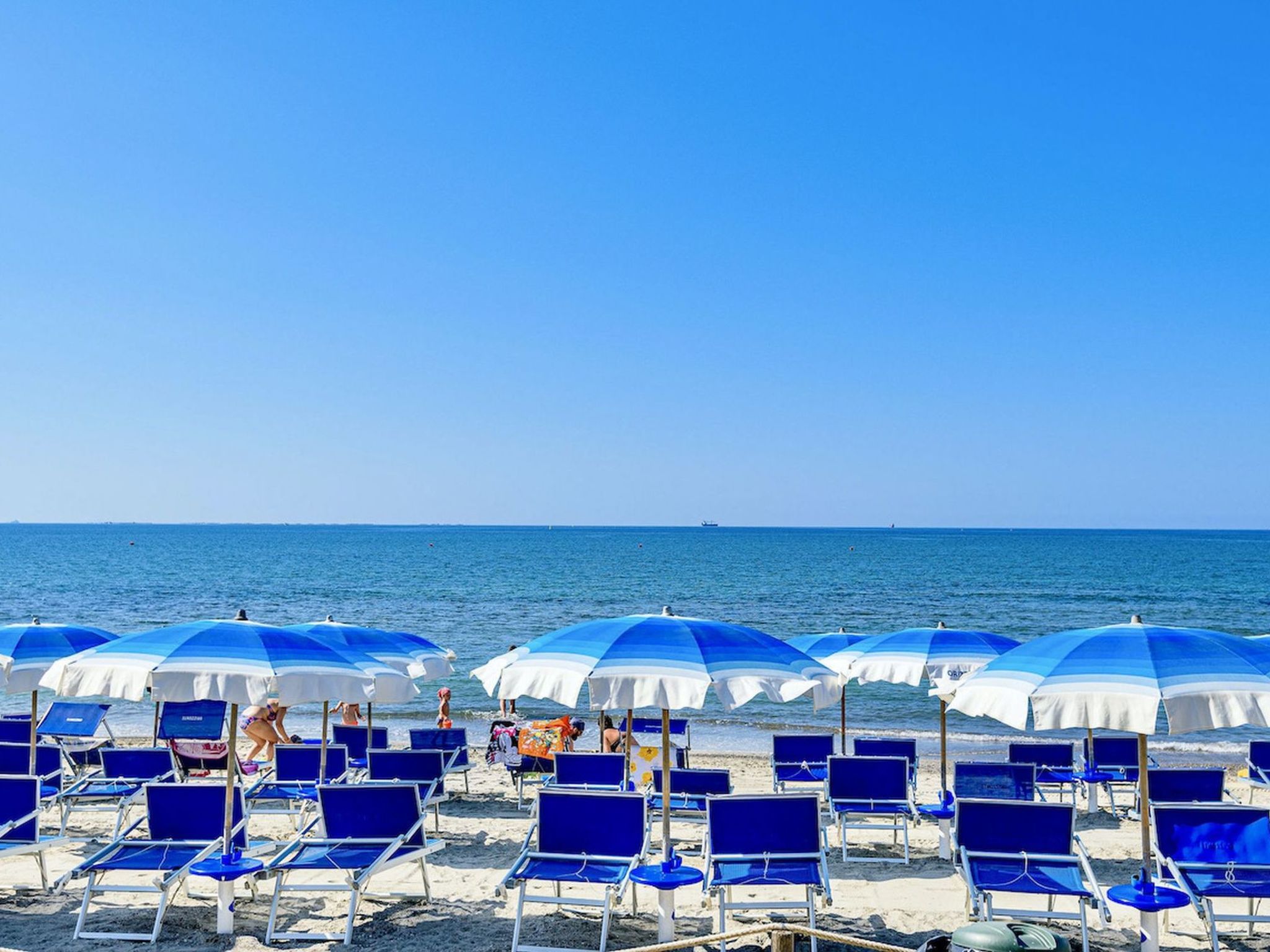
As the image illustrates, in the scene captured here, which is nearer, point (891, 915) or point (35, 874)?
point (891, 915)

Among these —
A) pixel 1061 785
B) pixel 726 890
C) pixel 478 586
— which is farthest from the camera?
pixel 478 586

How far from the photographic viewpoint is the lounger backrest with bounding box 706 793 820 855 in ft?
22.3

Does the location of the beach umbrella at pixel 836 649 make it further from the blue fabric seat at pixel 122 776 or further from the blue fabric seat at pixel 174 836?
the blue fabric seat at pixel 122 776

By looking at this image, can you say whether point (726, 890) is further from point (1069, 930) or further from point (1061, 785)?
point (1061, 785)

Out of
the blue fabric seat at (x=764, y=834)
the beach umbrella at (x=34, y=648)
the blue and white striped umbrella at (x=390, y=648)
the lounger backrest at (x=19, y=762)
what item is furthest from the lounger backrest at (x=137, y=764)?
the blue fabric seat at (x=764, y=834)

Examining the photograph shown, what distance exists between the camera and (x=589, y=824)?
688cm

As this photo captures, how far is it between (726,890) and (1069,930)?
7.84ft

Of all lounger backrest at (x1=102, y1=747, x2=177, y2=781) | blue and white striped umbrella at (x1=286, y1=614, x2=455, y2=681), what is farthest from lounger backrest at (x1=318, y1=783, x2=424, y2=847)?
lounger backrest at (x1=102, y1=747, x2=177, y2=781)

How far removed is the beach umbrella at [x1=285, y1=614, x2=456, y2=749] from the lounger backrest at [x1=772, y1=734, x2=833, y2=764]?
142 inches

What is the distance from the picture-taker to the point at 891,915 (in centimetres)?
733

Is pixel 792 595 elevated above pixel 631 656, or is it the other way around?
pixel 631 656

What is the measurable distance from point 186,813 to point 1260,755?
1092cm

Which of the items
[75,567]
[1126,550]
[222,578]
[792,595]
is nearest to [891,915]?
[792,595]

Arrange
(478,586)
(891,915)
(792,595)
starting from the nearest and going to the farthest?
(891,915)
(792,595)
(478,586)
